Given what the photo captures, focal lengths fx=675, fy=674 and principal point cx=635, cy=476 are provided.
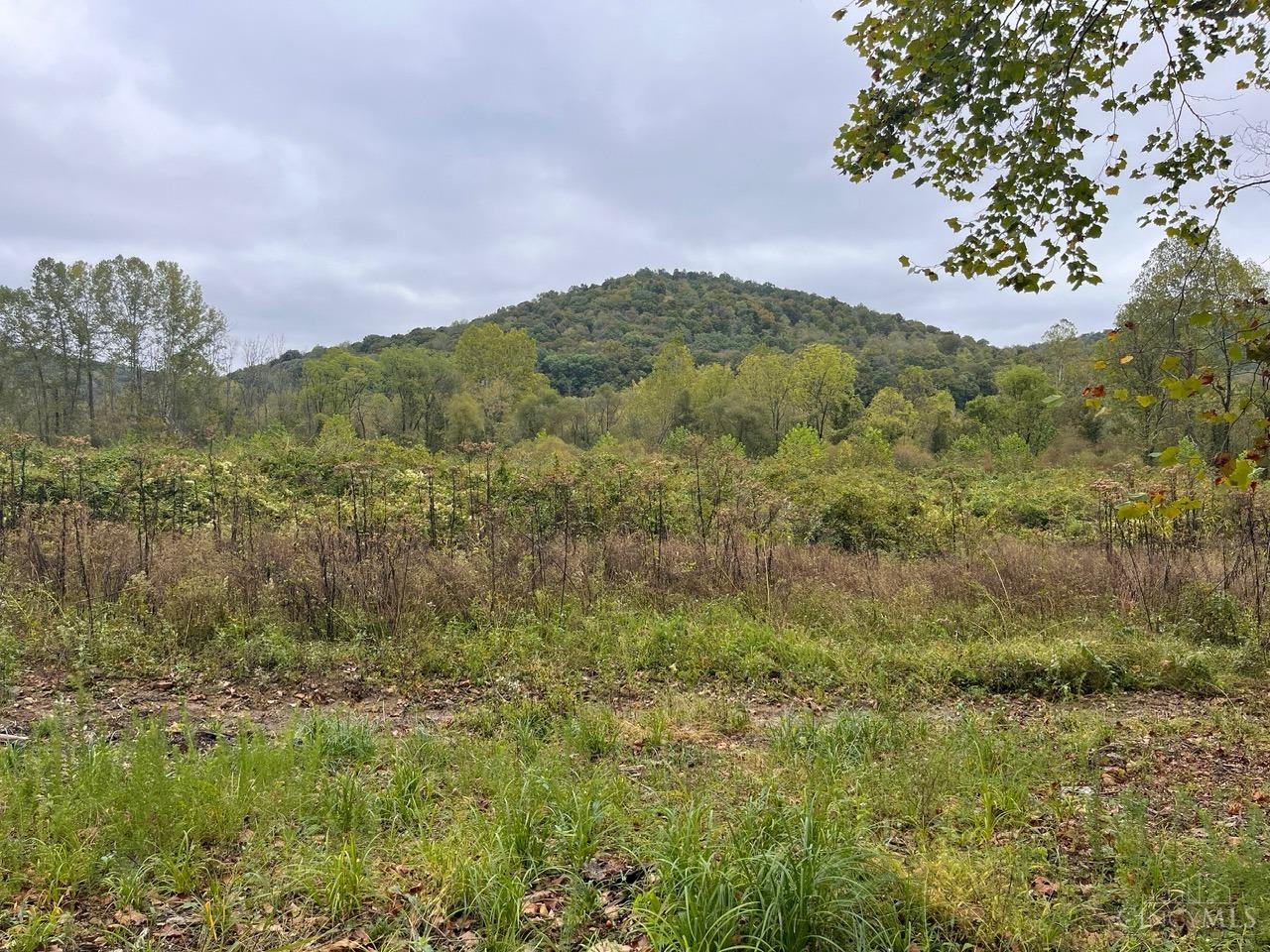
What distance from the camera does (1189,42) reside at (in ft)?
15.2

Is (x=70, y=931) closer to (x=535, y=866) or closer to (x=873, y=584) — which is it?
(x=535, y=866)

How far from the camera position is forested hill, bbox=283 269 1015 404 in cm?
7581

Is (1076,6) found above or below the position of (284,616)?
above

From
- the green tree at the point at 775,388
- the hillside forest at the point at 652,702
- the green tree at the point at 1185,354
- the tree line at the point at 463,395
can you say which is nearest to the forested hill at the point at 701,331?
the tree line at the point at 463,395

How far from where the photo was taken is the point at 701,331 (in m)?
102

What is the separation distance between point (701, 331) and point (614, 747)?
101 m

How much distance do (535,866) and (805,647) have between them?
4.26 meters

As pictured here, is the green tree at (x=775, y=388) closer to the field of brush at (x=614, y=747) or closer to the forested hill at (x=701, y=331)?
the forested hill at (x=701, y=331)

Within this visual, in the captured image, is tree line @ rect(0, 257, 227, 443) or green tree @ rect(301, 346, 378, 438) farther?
green tree @ rect(301, 346, 378, 438)

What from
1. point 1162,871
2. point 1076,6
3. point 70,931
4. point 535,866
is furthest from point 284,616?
point 1076,6

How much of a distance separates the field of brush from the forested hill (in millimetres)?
62179

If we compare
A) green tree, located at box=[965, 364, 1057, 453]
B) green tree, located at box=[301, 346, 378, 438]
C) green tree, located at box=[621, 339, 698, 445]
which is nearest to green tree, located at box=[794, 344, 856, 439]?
green tree, located at box=[621, 339, 698, 445]

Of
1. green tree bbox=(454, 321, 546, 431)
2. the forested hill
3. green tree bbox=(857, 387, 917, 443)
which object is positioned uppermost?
the forested hill

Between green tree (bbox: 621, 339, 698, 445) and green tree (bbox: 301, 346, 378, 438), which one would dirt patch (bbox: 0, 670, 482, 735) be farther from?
green tree (bbox: 301, 346, 378, 438)
